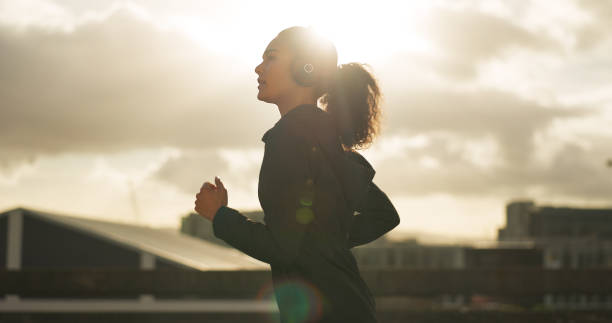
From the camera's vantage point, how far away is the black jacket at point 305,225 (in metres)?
2.08

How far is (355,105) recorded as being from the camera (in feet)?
8.70

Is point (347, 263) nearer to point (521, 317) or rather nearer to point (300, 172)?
point (300, 172)

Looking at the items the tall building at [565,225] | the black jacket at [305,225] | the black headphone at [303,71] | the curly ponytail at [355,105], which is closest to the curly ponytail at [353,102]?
the curly ponytail at [355,105]

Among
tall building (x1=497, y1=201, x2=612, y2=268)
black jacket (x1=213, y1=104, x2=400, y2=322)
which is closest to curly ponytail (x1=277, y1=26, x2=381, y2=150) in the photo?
black jacket (x1=213, y1=104, x2=400, y2=322)

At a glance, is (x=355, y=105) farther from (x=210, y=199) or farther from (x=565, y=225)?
(x=565, y=225)

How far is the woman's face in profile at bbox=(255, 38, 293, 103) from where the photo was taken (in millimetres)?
2385

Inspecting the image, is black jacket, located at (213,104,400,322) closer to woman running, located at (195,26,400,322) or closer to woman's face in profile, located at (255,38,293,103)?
woman running, located at (195,26,400,322)

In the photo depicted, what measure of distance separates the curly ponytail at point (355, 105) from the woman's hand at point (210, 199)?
530mm

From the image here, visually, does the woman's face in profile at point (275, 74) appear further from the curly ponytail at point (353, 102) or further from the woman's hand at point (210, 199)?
the woman's hand at point (210, 199)

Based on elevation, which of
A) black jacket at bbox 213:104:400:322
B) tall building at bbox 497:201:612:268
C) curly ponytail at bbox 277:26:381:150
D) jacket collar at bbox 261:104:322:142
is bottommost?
black jacket at bbox 213:104:400:322

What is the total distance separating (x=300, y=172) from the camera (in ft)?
6.87

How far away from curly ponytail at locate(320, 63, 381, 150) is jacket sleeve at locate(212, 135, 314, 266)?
1.53 ft

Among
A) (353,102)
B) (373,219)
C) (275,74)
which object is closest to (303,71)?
(275,74)

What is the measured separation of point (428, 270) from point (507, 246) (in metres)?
64.3
